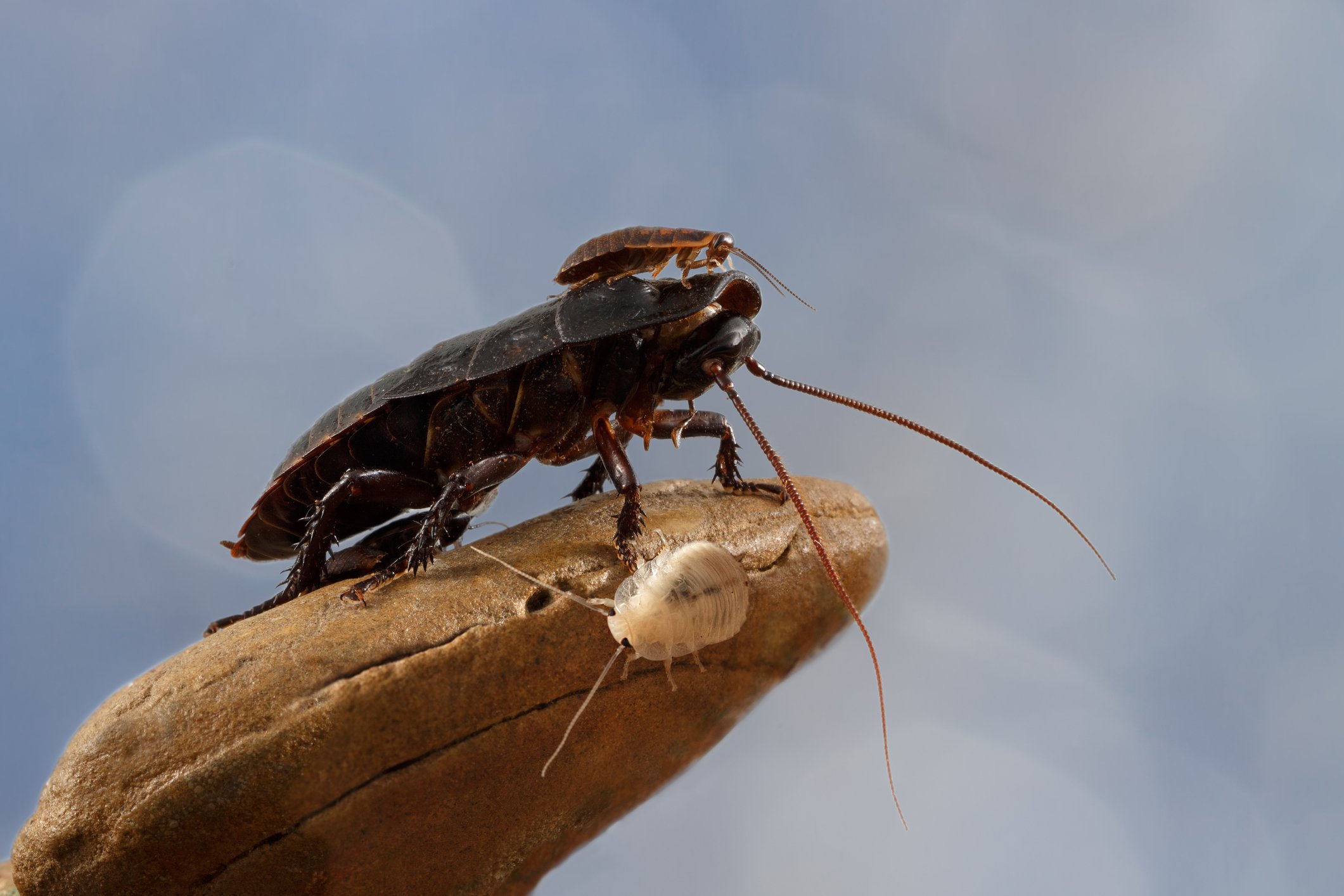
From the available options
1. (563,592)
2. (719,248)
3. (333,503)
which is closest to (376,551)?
(333,503)

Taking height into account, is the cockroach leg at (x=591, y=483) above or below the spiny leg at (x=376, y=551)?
A: below

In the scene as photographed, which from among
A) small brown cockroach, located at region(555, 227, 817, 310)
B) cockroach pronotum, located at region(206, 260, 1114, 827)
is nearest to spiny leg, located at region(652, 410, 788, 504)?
cockroach pronotum, located at region(206, 260, 1114, 827)

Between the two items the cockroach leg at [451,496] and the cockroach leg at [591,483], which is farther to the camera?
the cockroach leg at [591,483]

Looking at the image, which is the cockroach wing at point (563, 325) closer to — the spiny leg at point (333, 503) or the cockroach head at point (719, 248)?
the cockroach head at point (719, 248)

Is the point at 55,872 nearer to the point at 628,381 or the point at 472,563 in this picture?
the point at 472,563

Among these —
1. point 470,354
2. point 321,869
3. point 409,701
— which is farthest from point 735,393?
point 321,869

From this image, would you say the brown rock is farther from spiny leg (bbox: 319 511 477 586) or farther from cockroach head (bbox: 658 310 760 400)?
cockroach head (bbox: 658 310 760 400)

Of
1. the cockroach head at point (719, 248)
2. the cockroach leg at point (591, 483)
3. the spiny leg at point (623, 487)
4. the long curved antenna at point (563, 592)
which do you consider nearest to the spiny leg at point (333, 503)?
the long curved antenna at point (563, 592)
